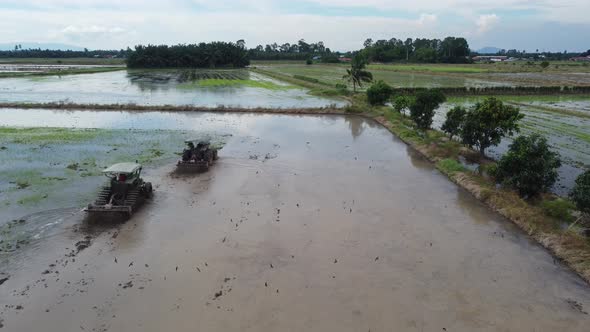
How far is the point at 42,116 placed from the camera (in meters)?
30.3

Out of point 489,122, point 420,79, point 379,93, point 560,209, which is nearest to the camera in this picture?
point 560,209

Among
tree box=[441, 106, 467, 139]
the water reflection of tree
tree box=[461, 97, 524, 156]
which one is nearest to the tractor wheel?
the water reflection of tree

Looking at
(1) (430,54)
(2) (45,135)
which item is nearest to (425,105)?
(2) (45,135)

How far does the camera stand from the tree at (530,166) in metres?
13.7

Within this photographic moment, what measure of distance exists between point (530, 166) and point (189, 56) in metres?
85.6

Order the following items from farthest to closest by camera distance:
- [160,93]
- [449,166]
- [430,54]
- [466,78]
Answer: [430,54] → [466,78] → [160,93] → [449,166]

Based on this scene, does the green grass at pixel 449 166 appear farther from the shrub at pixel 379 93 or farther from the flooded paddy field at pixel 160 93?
the flooded paddy field at pixel 160 93

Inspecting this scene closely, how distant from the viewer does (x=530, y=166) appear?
14.0 metres

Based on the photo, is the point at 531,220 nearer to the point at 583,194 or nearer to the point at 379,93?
the point at 583,194

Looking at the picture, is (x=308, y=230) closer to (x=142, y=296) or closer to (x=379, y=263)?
(x=379, y=263)

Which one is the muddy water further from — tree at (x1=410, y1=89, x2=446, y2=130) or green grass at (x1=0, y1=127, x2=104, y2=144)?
green grass at (x1=0, y1=127, x2=104, y2=144)

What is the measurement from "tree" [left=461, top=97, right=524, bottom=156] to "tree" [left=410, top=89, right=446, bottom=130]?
4.60 m

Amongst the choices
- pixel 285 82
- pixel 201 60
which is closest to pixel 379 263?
pixel 285 82

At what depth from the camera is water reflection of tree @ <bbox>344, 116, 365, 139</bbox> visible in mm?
27094
